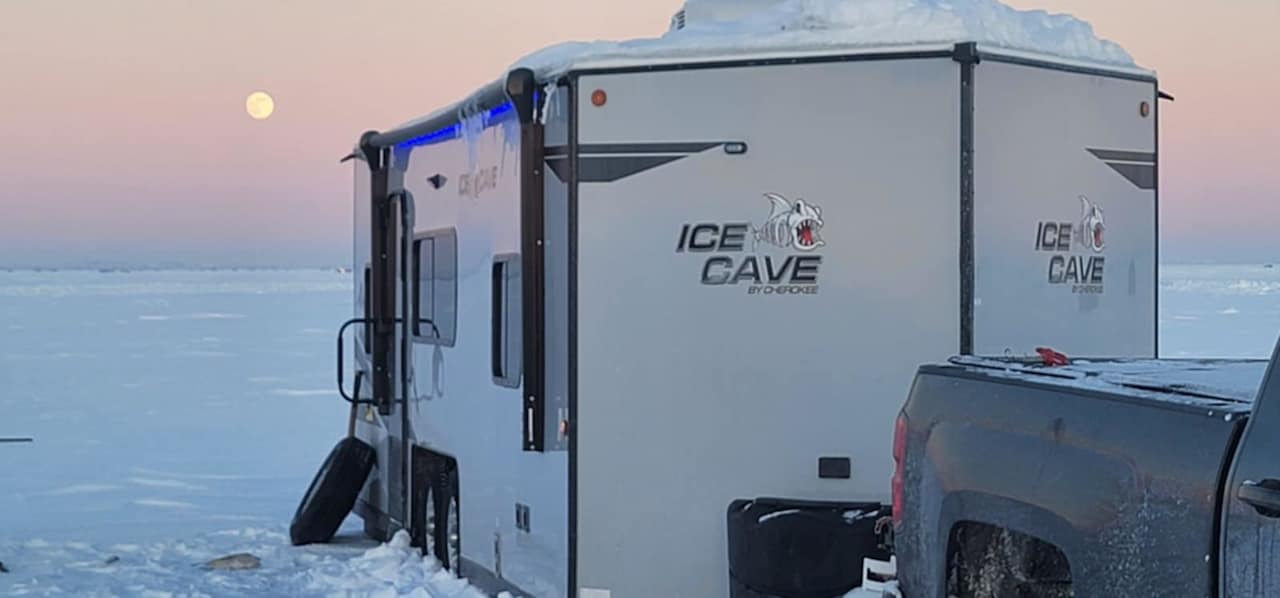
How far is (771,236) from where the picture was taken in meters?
7.36

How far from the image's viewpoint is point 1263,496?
3219 millimetres

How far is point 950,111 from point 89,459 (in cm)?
1278

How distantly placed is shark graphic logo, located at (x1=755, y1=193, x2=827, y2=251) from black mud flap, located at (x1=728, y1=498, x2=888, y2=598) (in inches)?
45.7

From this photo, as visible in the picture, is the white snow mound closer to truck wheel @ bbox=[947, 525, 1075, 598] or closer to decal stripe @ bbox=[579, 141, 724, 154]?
decal stripe @ bbox=[579, 141, 724, 154]

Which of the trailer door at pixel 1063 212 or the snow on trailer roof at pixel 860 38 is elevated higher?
the snow on trailer roof at pixel 860 38

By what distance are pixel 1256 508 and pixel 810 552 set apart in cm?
387

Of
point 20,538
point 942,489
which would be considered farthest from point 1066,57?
point 20,538

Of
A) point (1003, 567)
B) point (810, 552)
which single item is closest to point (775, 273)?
point (810, 552)

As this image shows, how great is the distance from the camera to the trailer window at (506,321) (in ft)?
27.0

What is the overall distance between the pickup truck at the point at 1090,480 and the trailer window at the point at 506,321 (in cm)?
332

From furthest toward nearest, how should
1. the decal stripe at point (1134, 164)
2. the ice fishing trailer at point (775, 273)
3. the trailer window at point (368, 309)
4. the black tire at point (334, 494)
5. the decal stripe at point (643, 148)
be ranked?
the black tire at point (334, 494), the trailer window at point (368, 309), the decal stripe at point (1134, 164), the decal stripe at point (643, 148), the ice fishing trailer at point (775, 273)

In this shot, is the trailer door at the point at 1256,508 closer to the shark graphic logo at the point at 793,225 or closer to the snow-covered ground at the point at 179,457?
the shark graphic logo at the point at 793,225

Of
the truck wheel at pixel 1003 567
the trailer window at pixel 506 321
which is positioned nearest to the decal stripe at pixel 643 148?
the trailer window at pixel 506 321

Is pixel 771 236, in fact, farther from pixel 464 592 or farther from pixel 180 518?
pixel 180 518
